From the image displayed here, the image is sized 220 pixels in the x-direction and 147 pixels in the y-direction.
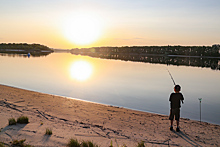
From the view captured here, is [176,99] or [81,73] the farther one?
[81,73]

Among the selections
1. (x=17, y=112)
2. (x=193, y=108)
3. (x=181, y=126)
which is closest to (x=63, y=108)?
(x=17, y=112)

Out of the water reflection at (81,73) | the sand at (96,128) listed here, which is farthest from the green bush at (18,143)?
the water reflection at (81,73)

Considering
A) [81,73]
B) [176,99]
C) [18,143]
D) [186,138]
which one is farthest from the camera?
[81,73]

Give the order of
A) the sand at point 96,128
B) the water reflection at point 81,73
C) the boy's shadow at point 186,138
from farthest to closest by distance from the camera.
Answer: the water reflection at point 81,73 → the boy's shadow at point 186,138 → the sand at point 96,128

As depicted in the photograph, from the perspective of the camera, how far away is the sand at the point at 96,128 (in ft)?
20.1

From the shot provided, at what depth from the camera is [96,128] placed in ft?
24.2

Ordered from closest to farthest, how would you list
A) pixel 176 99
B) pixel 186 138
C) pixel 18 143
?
pixel 18 143
pixel 186 138
pixel 176 99

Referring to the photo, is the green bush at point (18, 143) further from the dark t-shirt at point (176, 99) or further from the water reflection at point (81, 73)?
the water reflection at point (81, 73)

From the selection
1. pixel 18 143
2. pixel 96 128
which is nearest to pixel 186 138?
pixel 96 128

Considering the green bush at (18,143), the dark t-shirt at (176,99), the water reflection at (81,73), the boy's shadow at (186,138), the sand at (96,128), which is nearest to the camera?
the green bush at (18,143)

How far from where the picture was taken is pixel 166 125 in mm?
8141

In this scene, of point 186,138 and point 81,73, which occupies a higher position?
point 81,73

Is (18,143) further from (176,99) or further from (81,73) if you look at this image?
(81,73)

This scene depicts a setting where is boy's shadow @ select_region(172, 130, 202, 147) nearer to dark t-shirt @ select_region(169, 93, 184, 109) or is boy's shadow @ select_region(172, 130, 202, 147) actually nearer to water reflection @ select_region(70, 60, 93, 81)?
dark t-shirt @ select_region(169, 93, 184, 109)
